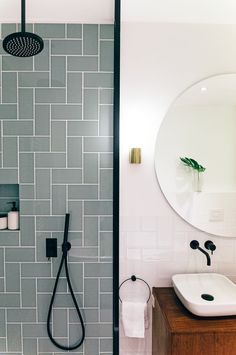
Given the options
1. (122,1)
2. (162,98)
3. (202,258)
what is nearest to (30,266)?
(202,258)

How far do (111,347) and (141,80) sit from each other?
5.74 feet

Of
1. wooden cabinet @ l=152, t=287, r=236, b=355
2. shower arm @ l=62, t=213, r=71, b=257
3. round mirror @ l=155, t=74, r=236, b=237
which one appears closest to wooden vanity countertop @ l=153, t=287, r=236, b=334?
wooden cabinet @ l=152, t=287, r=236, b=355

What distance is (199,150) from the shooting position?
1610 mm

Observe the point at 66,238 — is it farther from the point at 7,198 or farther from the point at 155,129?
the point at 155,129

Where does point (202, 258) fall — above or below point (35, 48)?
below

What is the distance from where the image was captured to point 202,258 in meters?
1.63

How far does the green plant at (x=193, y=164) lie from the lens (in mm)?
1605

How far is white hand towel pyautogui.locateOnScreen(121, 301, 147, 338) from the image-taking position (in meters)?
1.51

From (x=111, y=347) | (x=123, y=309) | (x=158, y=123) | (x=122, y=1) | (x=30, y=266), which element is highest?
(x=122, y=1)

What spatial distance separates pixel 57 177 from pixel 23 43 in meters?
0.73

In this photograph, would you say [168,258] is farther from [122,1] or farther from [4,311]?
[122,1]

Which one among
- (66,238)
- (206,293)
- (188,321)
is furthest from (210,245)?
(66,238)

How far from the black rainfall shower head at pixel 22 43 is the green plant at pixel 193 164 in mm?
1079

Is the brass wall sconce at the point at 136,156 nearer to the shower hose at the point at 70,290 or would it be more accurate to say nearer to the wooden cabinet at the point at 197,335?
the shower hose at the point at 70,290
